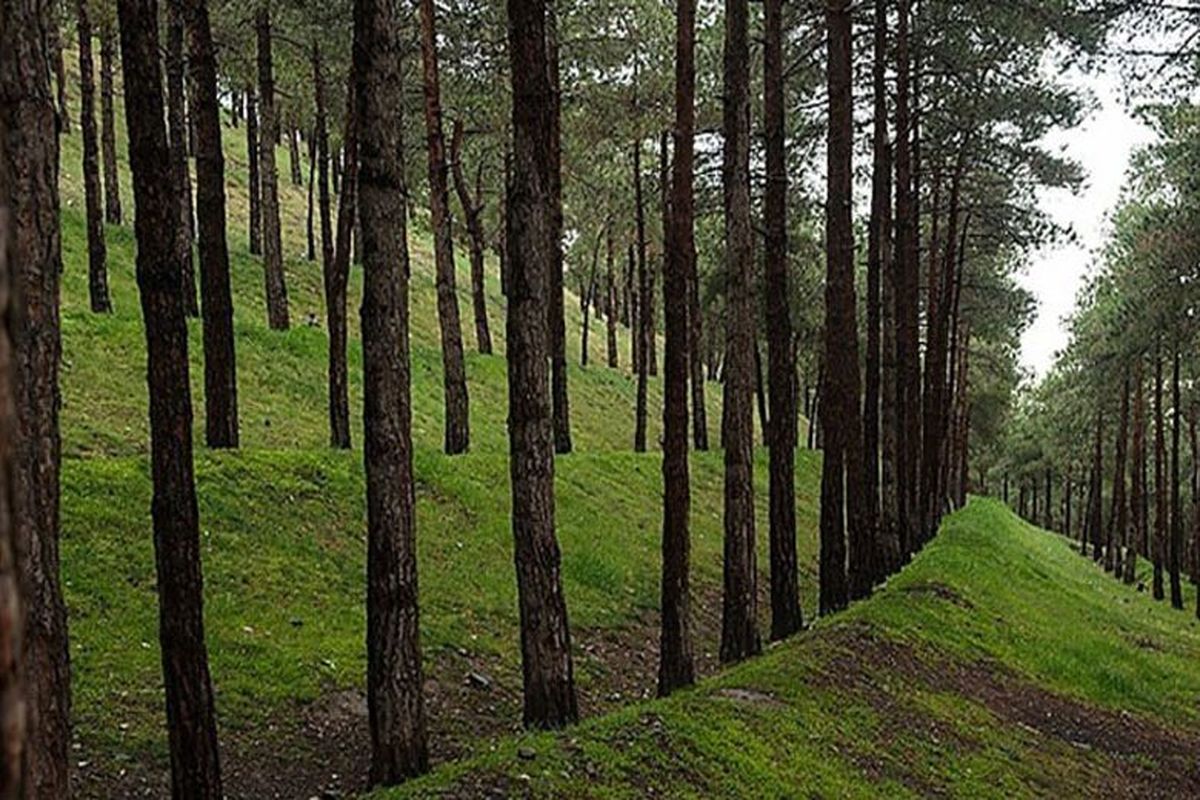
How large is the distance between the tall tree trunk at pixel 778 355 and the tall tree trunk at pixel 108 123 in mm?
12468

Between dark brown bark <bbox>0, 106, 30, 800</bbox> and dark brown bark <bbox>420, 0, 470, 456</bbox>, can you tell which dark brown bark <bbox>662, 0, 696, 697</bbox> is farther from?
dark brown bark <bbox>0, 106, 30, 800</bbox>

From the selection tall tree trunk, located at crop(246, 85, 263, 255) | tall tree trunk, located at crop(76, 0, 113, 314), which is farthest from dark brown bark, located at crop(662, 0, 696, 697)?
tall tree trunk, located at crop(246, 85, 263, 255)

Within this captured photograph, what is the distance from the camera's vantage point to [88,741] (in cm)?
906

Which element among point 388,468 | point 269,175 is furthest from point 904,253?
point 388,468

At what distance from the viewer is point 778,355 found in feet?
47.9

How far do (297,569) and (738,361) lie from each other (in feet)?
18.2

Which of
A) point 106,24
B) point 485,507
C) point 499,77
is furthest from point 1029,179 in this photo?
point 106,24

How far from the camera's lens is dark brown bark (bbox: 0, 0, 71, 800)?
439cm

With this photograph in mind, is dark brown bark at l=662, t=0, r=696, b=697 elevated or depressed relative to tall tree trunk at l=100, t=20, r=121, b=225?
depressed

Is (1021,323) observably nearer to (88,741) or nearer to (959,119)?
(959,119)

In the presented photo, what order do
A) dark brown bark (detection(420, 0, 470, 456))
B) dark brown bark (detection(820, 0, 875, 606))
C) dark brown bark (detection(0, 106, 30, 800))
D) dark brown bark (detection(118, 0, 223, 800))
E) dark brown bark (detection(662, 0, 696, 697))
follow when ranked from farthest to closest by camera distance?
1. dark brown bark (detection(420, 0, 470, 456))
2. dark brown bark (detection(820, 0, 875, 606))
3. dark brown bark (detection(662, 0, 696, 697))
4. dark brown bark (detection(118, 0, 223, 800))
5. dark brown bark (detection(0, 106, 30, 800))

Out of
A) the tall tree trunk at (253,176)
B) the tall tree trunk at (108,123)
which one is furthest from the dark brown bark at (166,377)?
the tall tree trunk at (253,176)

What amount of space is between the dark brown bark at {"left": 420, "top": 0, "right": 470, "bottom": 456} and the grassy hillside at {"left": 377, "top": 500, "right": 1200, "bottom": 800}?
7980 millimetres

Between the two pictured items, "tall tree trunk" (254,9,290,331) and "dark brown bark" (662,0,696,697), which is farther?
"tall tree trunk" (254,9,290,331)
